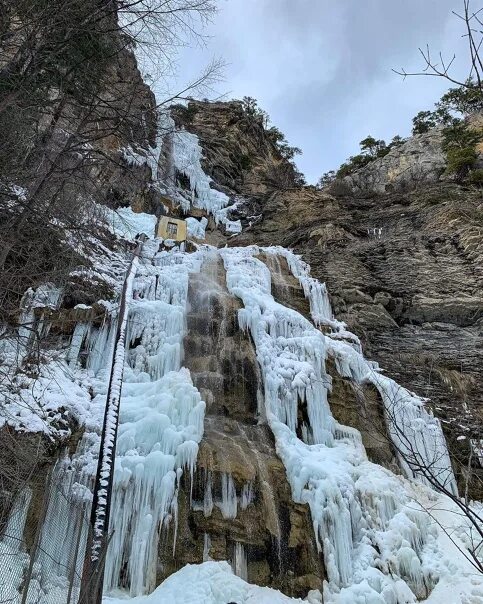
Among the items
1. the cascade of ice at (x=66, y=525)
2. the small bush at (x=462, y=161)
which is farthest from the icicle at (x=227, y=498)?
the small bush at (x=462, y=161)

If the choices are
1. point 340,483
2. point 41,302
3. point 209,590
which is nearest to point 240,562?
point 209,590

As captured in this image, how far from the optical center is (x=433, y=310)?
40.5 ft

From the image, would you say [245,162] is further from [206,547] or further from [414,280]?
[206,547]

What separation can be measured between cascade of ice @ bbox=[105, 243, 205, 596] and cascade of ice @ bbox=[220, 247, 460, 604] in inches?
58.3

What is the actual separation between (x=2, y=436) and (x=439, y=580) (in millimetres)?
5606

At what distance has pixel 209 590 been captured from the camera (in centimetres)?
A: 520

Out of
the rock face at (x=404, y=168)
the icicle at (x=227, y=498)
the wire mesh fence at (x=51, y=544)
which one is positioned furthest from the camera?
the rock face at (x=404, y=168)

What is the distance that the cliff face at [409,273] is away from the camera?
10.4 m

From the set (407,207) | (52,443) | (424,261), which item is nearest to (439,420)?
(424,261)

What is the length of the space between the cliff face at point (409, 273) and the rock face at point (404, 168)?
5550 mm

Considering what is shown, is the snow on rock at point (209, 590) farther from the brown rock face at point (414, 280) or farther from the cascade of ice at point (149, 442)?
the brown rock face at point (414, 280)

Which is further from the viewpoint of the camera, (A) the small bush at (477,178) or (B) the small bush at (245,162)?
(B) the small bush at (245,162)

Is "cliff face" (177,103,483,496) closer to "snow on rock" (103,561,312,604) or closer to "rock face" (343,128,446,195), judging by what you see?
"snow on rock" (103,561,312,604)

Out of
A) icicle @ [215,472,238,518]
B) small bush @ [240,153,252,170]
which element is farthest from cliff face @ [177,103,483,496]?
small bush @ [240,153,252,170]
